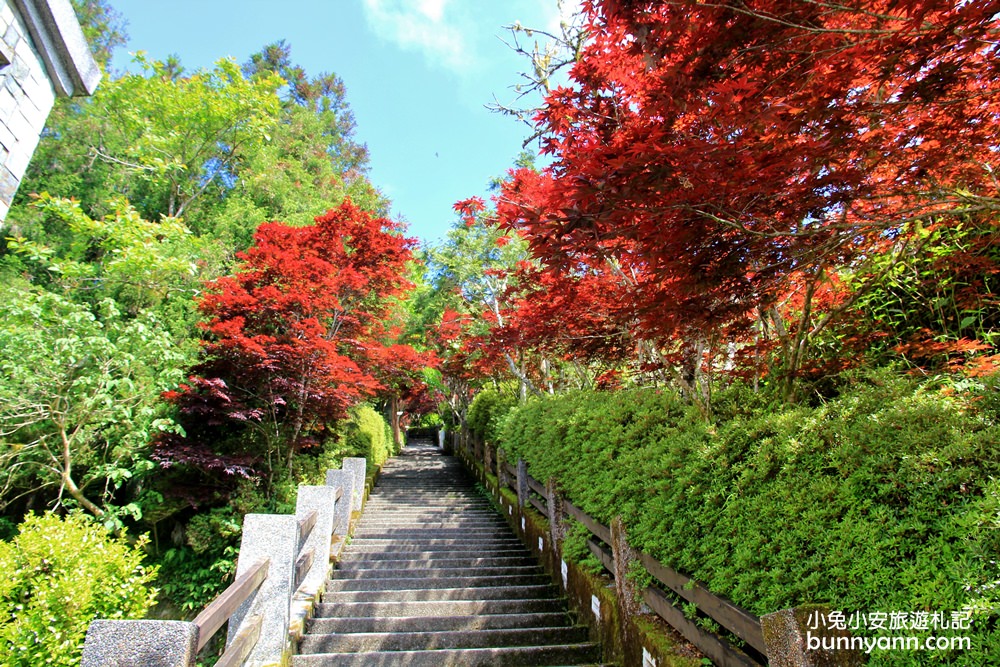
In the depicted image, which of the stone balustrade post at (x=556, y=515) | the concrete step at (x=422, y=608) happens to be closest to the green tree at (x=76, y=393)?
the concrete step at (x=422, y=608)

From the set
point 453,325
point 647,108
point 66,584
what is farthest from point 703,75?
point 453,325

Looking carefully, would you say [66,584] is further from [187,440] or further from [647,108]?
[647,108]

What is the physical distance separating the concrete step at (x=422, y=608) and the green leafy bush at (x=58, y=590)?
1.79 meters

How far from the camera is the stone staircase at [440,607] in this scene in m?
3.82

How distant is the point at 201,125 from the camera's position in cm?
1428

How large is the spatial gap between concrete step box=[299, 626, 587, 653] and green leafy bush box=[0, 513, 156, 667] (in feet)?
6.09

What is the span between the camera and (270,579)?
349 cm

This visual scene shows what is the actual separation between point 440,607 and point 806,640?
12.3 feet

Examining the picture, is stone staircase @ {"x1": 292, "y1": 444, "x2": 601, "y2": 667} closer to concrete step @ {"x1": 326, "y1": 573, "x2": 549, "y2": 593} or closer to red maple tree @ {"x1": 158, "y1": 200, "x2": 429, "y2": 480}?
concrete step @ {"x1": 326, "y1": 573, "x2": 549, "y2": 593}

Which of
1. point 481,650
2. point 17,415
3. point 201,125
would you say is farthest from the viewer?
point 201,125

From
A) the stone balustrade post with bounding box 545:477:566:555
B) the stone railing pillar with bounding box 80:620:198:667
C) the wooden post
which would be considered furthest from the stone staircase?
the wooden post

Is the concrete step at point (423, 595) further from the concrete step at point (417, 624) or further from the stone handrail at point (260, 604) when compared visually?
the concrete step at point (417, 624)

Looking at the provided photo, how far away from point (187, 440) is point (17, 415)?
79.6 inches

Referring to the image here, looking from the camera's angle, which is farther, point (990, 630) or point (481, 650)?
point (481, 650)
